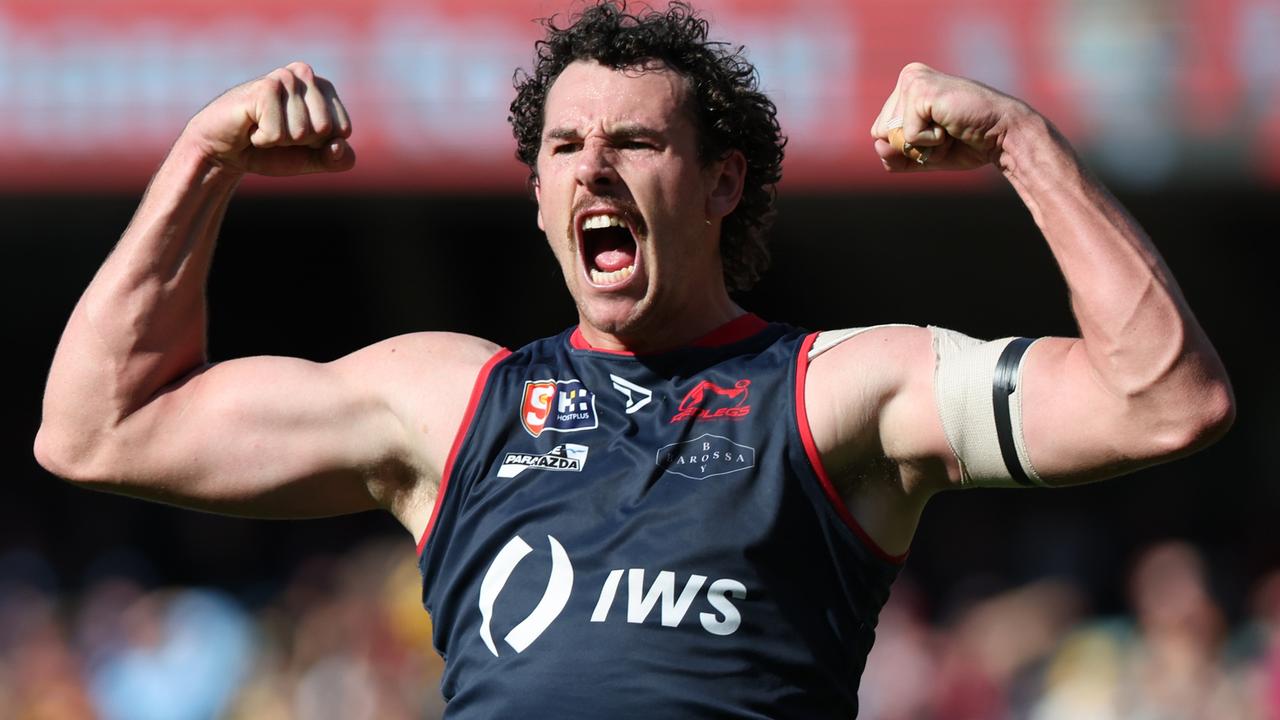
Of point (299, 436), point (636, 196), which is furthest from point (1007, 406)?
point (299, 436)

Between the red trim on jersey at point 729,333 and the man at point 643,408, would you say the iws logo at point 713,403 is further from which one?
the red trim on jersey at point 729,333

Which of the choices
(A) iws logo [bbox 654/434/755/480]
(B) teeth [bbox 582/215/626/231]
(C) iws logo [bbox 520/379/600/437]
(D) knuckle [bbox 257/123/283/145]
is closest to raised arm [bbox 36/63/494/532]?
(D) knuckle [bbox 257/123/283/145]

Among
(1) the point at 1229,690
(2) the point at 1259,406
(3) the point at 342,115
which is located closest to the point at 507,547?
(3) the point at 342,115

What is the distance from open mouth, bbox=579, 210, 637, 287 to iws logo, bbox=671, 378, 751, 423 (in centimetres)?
28

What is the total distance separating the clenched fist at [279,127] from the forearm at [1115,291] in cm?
135

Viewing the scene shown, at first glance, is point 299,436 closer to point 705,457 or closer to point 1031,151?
point 705,457

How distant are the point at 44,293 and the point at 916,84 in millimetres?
13574

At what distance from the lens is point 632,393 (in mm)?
3334

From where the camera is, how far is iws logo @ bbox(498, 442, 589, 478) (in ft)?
10.4

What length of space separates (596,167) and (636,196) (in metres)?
0.10

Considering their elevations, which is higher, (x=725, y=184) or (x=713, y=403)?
(x=725, y=184)

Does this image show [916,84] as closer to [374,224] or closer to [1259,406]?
[374,224]

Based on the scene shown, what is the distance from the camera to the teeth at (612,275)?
3.36 m

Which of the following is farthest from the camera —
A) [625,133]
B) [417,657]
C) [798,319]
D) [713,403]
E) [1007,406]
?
[798,319]
